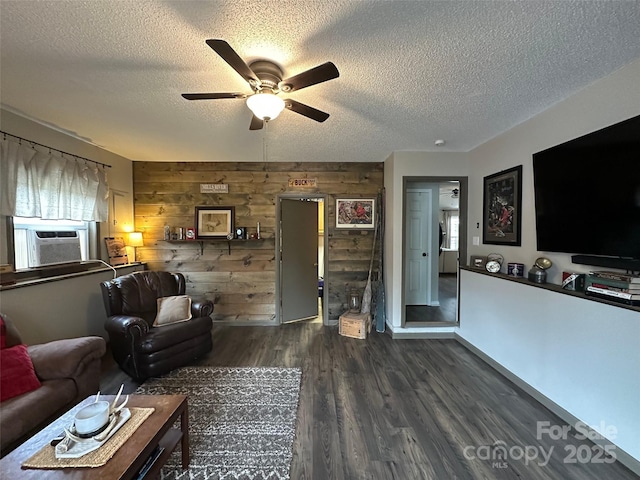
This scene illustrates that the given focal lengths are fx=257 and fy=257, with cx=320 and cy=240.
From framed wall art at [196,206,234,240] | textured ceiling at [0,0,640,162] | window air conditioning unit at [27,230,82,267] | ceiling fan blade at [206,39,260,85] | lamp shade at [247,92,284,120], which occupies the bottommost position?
window air conditioning unit at [27,230,82,267]

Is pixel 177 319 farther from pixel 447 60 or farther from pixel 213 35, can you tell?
pixel 447 60

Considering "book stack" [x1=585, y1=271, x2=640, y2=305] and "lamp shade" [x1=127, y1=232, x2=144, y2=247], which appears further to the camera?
"lamp shade" [x1=127, y1=232, x2=144, y2=247]

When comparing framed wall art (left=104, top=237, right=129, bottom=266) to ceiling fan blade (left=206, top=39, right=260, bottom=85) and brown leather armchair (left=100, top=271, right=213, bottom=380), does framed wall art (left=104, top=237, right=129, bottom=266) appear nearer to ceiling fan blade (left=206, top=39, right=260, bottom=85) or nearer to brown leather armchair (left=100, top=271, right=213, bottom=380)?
brown leather armchair (left=100, top=271, right=213, bottom=380)

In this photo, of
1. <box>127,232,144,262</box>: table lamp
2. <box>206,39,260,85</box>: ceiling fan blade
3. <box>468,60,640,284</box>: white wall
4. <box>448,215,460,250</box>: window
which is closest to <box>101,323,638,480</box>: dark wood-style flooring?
<box>468,60,640,284</box>: white wall

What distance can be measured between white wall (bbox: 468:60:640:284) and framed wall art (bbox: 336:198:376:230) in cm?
136

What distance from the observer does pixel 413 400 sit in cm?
223

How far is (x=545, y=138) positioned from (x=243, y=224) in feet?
12.4

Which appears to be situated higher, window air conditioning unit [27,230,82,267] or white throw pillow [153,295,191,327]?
window air conditioning unit [27,230,82,267]

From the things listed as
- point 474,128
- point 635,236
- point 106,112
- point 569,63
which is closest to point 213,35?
point 106,112

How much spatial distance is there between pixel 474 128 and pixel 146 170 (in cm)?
457

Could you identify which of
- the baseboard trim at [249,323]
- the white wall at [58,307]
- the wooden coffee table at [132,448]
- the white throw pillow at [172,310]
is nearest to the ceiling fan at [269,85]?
the wooden coffee table at [132,448]

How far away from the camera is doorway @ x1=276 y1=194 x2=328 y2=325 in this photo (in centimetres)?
411

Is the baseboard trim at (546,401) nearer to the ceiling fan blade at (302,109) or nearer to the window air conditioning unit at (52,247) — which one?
the ceiling fan blade at (302,109)

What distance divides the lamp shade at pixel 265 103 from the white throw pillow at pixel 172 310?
232 cm
